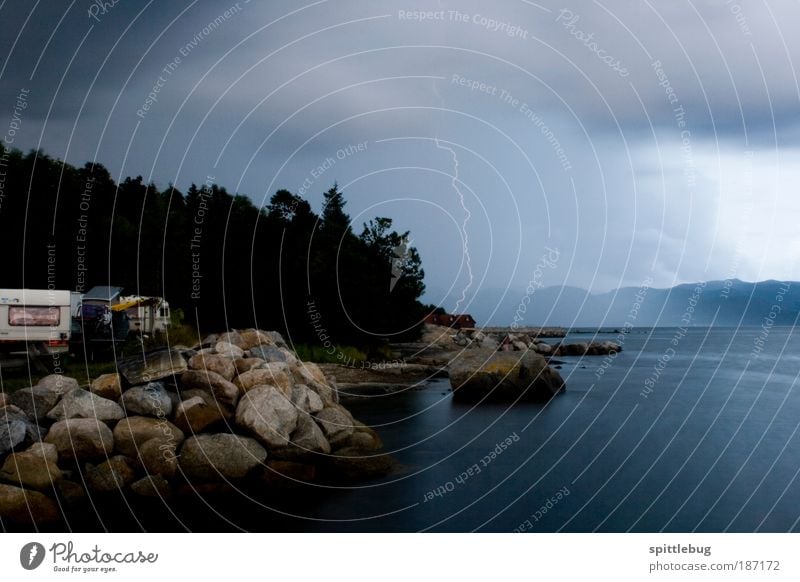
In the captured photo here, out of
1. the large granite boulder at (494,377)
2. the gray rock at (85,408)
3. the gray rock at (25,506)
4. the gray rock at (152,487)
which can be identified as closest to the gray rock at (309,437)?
the gray rock at (152,487)

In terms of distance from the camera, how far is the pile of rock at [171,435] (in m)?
9.95

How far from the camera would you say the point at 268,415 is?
38.1 feet

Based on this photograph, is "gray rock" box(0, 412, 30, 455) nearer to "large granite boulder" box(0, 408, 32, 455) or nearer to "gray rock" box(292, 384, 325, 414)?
"large granite boulder" box(0, 408, 32, 455)

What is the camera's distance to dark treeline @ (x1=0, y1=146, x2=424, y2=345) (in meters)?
20.0

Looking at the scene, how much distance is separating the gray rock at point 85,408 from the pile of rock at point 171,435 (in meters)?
0.02

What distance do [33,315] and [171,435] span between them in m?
5.69

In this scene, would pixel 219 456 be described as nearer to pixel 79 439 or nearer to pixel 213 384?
pixel 213 384

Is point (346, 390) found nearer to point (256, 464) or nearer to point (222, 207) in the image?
point (222, 207)

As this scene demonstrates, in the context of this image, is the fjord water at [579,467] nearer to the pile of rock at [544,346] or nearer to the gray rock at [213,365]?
the gray rock at [213,365]

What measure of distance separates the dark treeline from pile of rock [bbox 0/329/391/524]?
278 inches

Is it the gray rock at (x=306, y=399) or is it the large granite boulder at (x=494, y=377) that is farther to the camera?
the large granite boulder at (x=494, y=377)

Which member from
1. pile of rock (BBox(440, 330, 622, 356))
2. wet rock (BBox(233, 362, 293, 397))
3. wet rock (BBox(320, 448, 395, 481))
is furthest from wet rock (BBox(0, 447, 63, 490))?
pile of rock (BBox(440, 330, 622, 356))

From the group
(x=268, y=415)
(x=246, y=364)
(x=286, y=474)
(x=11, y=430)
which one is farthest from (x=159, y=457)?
(x=246, y=364)
